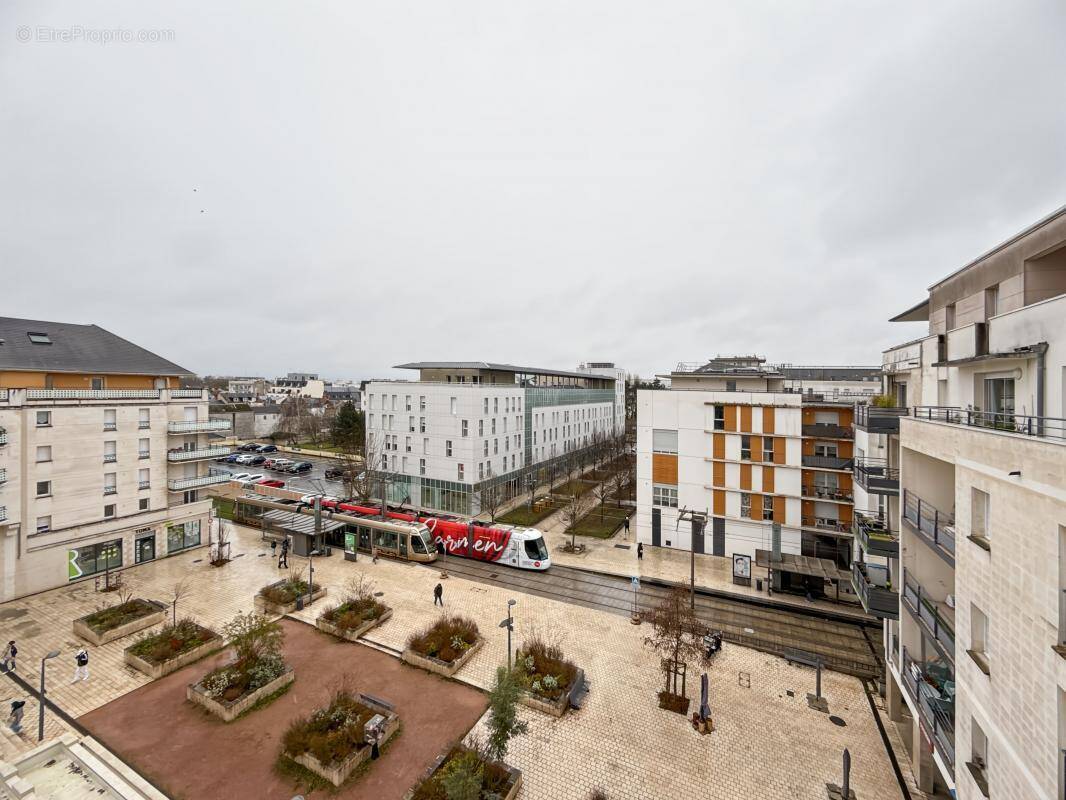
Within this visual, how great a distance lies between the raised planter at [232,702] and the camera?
14.8 metres

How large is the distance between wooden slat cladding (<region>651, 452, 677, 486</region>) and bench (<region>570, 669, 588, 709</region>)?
16.5 meters

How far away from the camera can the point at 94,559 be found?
84.7 feet

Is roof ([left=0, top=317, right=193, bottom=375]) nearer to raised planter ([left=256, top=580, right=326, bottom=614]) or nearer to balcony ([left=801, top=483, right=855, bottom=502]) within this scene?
raised planter ([left=256, top=580, right=326, bottom=614])

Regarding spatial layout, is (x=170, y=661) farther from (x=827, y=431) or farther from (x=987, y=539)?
(x=827, y=431)

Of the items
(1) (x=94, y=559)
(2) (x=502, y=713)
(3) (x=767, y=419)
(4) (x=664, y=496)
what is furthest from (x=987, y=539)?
(1) (x=94, y=559)

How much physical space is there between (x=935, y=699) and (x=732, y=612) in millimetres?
12086

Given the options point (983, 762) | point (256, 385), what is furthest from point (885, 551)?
point (256, 385)

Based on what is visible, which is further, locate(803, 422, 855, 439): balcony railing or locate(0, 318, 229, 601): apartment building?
locate(803, 422, 855, 439): balcony railing

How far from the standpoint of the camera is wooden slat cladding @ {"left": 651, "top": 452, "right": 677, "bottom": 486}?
30538 mm

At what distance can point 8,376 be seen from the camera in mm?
24062

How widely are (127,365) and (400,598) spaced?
23682 millimetres

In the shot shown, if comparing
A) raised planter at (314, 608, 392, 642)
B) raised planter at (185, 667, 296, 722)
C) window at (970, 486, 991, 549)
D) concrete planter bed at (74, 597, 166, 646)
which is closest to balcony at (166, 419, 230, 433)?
concrete planter bed at (74, 597, 166, 646)

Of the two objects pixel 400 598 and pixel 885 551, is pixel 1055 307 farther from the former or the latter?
pixel 400 598

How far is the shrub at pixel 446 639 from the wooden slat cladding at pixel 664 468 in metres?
16.3
